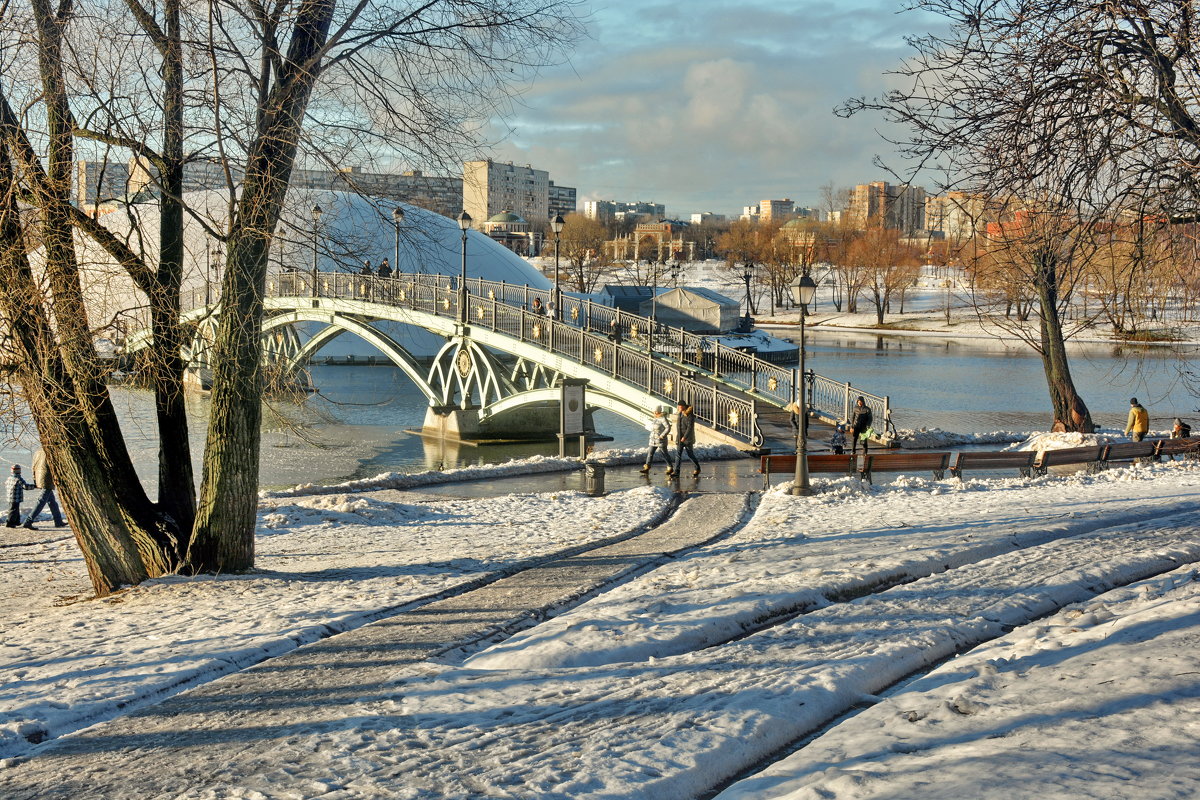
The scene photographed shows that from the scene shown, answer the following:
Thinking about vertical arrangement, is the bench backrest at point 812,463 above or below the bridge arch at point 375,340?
Result: below

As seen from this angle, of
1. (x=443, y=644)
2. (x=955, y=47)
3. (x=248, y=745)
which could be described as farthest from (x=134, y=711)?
(x=955, y=47)

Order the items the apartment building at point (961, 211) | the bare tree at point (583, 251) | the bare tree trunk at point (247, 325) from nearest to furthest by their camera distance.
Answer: the apartment building at point (961, 211), the bare tree trunk at point (247, 325), the bare tree at point (583, 251)

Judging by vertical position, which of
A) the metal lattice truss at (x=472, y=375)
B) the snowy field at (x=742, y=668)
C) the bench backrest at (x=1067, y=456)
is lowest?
the snowy field at (x=742, y=668)

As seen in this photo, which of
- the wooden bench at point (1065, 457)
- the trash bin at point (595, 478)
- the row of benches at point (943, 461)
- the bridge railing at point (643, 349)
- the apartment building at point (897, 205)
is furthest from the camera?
the bridge railing at point (643, 349)

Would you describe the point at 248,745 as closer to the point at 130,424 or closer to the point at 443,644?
the point at 443,644

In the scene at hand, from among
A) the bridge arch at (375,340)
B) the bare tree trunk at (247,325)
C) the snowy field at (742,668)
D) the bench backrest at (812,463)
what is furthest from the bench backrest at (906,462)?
the bridge arch at (375,340)

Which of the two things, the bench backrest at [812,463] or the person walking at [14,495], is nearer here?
the person walking at [14,495]

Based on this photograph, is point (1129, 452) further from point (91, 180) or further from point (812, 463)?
point (91, 180)

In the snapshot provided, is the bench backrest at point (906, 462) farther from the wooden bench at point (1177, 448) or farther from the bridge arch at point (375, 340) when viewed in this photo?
the bridge arch at point (375, 340)

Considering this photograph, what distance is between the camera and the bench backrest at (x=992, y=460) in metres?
17.1

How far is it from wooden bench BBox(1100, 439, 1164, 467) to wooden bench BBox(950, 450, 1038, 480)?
1.48 m

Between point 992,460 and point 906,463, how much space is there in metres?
1.39

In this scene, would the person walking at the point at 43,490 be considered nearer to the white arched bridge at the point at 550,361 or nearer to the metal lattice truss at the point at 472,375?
the white arched bridge at the point at 550,361

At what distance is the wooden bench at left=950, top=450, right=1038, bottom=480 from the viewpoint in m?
17.2
